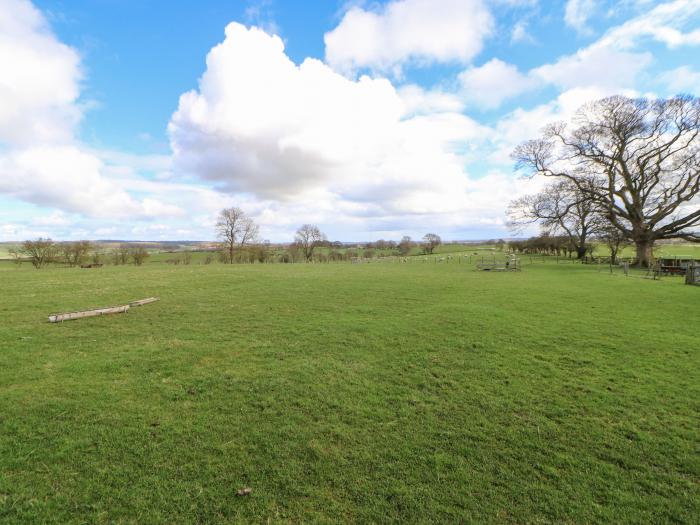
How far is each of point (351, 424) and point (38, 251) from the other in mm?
64259

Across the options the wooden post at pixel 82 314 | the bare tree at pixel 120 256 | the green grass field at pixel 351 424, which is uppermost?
the bare tree at pixel 120 256

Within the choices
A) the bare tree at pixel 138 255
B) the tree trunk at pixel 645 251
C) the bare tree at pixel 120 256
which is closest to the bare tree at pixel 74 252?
the bare tree at pixel 120 256

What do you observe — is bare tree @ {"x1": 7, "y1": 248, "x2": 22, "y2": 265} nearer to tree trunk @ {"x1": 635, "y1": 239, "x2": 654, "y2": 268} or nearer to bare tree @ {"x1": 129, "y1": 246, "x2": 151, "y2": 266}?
bare tree @ {"x1": 129, "y1": 246, "x2": 151, "y2": 266}

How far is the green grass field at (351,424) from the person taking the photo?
10.7 feet

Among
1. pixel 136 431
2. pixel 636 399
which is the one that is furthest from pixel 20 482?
pixel 636 399

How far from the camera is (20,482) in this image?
344cm

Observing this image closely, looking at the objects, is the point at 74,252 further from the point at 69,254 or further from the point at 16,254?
the point at 16,254

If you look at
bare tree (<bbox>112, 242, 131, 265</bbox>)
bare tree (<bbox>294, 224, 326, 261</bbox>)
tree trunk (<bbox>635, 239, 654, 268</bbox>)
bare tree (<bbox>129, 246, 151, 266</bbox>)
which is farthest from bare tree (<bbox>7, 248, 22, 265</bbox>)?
tree trunk (<bbox>635, 239, 654, 268</bbox>)

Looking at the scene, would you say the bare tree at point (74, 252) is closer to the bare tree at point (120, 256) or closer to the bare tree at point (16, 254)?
the bare tree at point (120, 256)

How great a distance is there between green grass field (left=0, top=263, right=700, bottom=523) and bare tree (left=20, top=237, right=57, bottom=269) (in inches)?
2070

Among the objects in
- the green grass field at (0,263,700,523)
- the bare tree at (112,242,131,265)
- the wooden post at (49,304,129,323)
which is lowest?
the green grass field at (0,263,700,523)

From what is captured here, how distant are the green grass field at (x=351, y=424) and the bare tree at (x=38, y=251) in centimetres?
5259

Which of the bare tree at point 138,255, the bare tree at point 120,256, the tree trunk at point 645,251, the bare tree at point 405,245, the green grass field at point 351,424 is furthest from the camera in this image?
the bare tree at point 405,245

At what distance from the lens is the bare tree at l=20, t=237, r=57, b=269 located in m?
46.9
